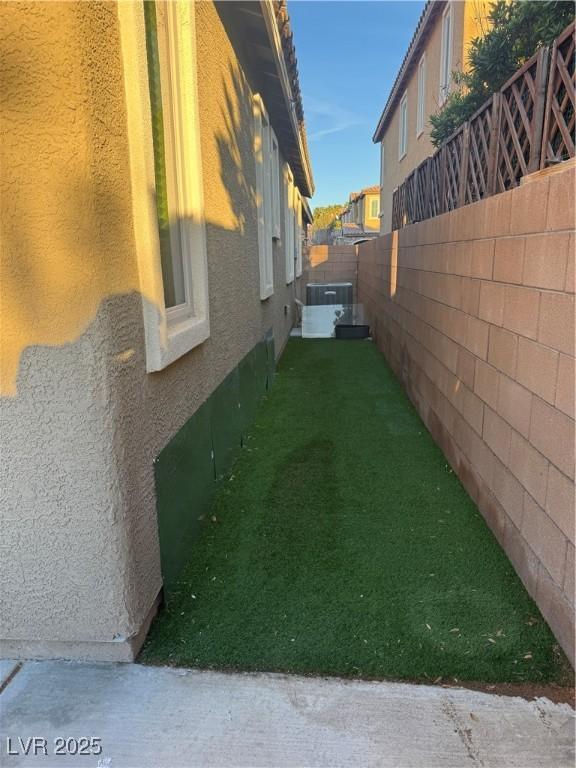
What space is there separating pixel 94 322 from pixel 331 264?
1375 centimetres

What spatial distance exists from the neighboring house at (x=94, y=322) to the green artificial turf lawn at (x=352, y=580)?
1.18ft

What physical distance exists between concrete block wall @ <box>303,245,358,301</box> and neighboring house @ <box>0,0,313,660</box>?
12080 mm

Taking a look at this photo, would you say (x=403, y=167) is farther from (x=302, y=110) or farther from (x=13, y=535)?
(x=13, y=535)

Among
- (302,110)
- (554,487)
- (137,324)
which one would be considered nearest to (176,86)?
(137,324)

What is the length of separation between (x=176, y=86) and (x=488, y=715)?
138 inches

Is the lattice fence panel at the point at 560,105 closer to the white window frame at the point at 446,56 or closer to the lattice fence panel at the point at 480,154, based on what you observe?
the lattice fence panel at the point at 480,154

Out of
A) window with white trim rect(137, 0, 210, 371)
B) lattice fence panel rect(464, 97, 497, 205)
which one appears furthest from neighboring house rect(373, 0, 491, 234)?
window with white trim rect(137, 0, 210, 371)

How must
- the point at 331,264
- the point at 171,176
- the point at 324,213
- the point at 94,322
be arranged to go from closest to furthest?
the point at 94,322 < the point at 171,176 < the point at 331,264 < the point at 324,213

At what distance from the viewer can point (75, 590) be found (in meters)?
2.13

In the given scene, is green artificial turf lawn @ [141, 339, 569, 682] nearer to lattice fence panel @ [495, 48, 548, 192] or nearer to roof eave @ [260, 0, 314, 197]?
lattice fence panel @ [495, 48, 548, 192]

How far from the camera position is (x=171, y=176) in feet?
9.79

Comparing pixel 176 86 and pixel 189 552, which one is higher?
pixel 176 86

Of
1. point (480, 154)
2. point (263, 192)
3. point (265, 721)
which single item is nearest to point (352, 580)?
point (265, 721)

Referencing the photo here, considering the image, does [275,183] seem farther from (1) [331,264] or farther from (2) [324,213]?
(2) [324,213]
